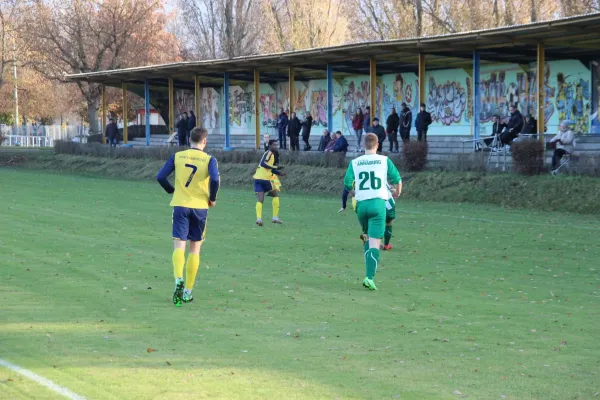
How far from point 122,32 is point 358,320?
58.0 metres

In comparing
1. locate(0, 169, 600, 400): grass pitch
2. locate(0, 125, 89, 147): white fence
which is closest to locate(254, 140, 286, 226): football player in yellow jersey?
locate(0, 169, 600, 400): grass pitch

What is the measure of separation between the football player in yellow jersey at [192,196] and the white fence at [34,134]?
245ft

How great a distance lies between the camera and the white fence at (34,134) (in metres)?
86.1

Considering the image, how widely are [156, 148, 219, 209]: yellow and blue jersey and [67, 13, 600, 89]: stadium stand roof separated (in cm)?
1707

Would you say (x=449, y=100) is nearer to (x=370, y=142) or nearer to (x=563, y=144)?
(x=563, y=144)

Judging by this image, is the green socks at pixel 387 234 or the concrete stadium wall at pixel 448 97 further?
the concrete stadium wall at pixel 448 97

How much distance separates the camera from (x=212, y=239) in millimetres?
17438

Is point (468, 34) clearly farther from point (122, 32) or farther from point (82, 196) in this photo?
point (122, 32)

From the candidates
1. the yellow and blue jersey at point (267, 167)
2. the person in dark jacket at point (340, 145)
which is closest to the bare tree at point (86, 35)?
the person in dark jacket at point (340, 145)

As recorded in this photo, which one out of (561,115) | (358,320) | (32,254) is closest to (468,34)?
(561,115)

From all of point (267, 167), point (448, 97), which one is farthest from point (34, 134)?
point (267, 167)

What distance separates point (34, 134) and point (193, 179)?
83678mm

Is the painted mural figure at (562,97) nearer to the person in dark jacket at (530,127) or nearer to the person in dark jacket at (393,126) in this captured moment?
the person in dark jacket at (530,127)

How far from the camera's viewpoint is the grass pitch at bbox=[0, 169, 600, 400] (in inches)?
283
